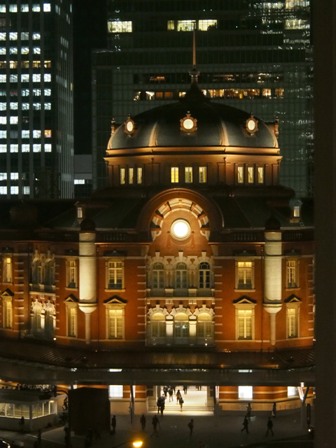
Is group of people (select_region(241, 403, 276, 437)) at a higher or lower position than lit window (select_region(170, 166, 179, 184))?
lower

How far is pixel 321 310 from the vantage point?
27.8m

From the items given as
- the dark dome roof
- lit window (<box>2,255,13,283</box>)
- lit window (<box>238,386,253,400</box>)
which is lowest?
lit window (<box>238,386,253,400</box>)

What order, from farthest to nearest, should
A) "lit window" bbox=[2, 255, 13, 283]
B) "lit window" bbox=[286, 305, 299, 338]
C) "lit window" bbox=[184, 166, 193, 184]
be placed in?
"lit window" bbox=[2, 255, 13, 283] → "lit window" bbox=[184, 166, 193, 184] → "lit window" bbox=[286, 305, 299, 338]

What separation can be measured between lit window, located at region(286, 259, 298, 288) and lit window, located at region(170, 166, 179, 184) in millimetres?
11897

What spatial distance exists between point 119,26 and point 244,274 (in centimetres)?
8420

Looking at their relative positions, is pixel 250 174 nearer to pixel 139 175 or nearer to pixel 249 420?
pixel 139 175

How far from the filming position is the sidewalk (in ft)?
223

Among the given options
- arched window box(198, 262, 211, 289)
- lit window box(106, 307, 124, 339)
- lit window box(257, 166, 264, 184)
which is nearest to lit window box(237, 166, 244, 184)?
lit window box(257, 166, 264, 184)

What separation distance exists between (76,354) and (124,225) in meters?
9.54

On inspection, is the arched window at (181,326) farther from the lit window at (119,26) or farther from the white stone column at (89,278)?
the lit window at (119,26)

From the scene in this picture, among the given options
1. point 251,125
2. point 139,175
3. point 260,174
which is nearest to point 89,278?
point 139,175

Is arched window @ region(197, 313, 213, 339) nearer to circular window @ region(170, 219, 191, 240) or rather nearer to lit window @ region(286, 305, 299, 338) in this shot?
lit window @ region(286, 305, 299, 338)

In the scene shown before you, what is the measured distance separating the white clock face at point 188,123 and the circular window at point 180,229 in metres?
9.02

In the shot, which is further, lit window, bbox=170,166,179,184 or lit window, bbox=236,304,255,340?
lit window, bbox=170,166,179,184
